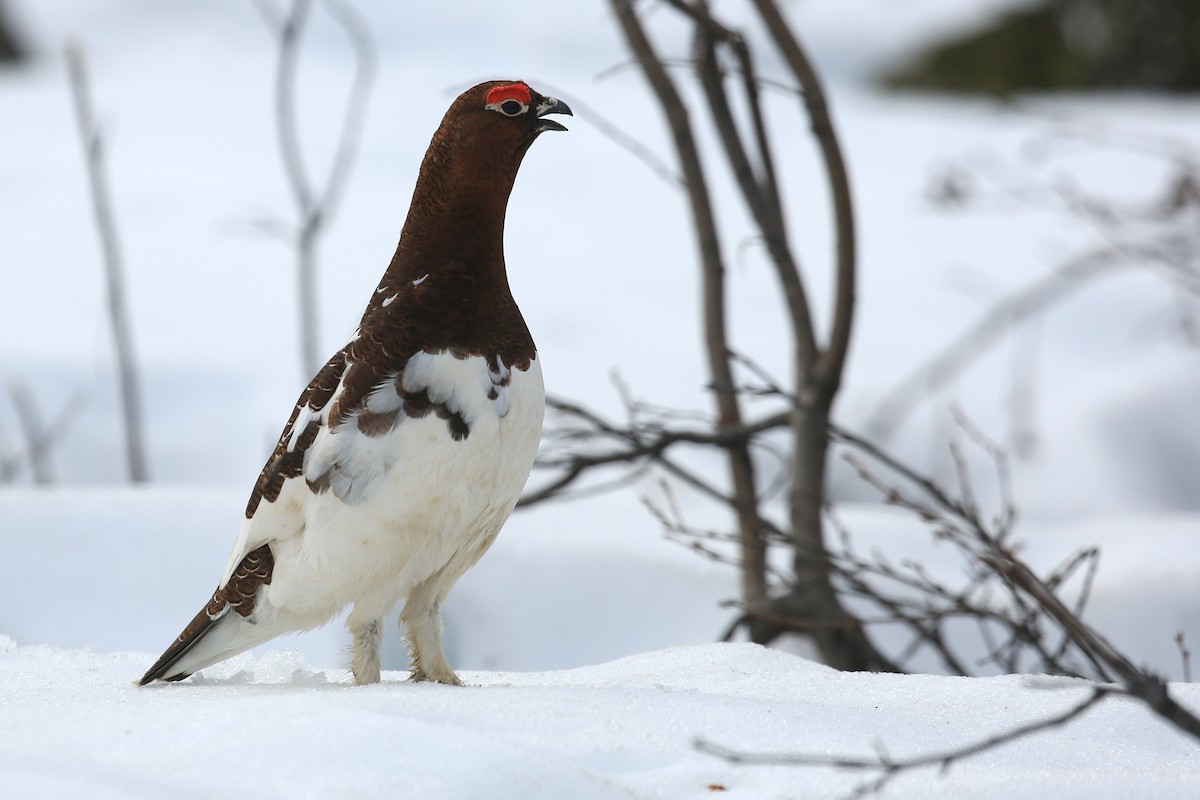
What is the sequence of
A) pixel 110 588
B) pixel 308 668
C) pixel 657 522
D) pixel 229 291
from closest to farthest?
pixel 308 668 → pixel 110 588 → pixel 657 522 → pixel 229 291

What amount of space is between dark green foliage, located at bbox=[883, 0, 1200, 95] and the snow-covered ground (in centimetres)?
29

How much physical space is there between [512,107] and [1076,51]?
8.03m

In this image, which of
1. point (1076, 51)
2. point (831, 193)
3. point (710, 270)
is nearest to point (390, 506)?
point (831, 193)

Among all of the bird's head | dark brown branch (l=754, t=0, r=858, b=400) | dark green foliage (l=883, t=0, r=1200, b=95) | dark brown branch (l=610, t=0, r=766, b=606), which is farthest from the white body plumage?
dark green foliage (l=883, t=0, r=1200, b=95)

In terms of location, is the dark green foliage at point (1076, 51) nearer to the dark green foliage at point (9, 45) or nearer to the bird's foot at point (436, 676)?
the dark green foliage at point (9, 45)

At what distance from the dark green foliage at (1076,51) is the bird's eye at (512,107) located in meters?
7.79

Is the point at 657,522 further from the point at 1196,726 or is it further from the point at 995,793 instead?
the point at 1196,726

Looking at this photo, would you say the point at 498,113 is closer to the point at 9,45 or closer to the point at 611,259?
the point at 611,259

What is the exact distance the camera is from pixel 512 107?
1973mm

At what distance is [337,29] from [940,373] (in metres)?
6.62

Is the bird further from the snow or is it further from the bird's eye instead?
the snow

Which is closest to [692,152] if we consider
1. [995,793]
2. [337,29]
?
[995,793]

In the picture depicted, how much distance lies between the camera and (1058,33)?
29.9 ft

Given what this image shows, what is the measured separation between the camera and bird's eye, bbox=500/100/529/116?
1.97m
